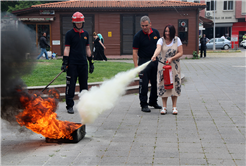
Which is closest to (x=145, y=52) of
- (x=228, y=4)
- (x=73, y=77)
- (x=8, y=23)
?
(x=73, y=77)

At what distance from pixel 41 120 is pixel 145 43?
336 centimetres

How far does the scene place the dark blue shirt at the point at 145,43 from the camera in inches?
283

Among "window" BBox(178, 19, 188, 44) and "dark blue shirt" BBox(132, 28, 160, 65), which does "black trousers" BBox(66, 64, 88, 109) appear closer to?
"dark blue shirt" BBox(132, 28, 160, 65)

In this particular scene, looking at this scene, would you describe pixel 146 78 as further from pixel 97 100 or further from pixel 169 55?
pixel 97 100

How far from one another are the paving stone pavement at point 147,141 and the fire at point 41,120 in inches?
8.3

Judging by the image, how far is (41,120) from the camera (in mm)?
4887

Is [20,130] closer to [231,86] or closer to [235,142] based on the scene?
[235,142]

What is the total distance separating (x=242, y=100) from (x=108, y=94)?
193 inches

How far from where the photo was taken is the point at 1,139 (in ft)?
17.7

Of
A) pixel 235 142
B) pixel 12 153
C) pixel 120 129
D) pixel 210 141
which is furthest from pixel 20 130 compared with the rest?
pixel 235 142

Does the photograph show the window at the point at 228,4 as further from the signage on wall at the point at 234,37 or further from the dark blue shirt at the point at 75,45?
the dark blue shirt at the point at 75,45

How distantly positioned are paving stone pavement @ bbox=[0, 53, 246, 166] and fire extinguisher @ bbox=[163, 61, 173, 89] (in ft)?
2.36

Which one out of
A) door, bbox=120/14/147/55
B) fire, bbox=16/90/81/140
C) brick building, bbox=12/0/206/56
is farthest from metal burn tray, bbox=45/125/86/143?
door, bbox=120/14/147/55

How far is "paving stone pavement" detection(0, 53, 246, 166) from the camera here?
4.34m
